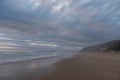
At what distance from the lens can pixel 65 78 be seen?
7.09 meters

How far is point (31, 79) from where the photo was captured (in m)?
6.97

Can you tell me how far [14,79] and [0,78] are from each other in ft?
1.88

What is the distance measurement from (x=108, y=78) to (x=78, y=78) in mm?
1185

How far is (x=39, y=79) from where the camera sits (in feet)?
22.9

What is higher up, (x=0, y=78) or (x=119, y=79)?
(x=0, y=78)

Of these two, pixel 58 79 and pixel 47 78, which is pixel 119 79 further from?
pixel 47 78

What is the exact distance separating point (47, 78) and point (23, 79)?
3.12 ft

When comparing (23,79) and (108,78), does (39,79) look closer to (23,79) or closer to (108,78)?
(23,79)

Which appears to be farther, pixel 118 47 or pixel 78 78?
pixel 118 47

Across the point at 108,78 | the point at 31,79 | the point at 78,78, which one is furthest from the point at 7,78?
the point at 108,78

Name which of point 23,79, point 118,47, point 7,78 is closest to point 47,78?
point 23,79

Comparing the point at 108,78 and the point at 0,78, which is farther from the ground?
the point at 0,78

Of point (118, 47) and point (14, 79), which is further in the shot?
point (118, 47)

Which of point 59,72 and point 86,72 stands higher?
point 59,72
